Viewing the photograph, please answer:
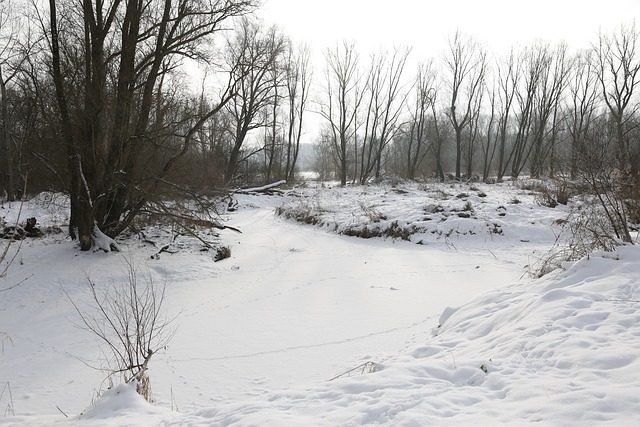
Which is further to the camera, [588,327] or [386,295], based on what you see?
[386,295]

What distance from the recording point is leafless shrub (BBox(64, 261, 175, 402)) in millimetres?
3756

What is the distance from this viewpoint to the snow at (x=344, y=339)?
107 inches

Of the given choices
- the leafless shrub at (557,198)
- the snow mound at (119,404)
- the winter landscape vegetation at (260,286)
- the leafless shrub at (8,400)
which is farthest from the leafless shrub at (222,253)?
the leafless shrub at (557,198)

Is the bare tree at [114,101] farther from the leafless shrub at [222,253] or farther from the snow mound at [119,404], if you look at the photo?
the snow mound at [119,404]

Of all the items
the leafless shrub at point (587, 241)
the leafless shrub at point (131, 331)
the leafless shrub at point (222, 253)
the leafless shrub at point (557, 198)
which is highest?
the leafless shrub at point (557, 198)

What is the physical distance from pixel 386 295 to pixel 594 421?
4799mm

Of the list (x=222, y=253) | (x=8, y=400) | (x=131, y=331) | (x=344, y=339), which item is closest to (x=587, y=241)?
(x=344, y=339)

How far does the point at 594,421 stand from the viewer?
2.18m

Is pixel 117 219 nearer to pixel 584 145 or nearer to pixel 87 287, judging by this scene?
pixel 87 287

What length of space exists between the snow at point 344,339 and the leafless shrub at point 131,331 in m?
0.19

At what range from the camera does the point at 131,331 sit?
553 cm

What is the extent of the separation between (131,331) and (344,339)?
9.82 ft

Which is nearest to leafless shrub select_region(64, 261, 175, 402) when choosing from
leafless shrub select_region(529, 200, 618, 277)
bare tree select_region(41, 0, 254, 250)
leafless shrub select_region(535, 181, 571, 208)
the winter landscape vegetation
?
the winter landscape vegetation

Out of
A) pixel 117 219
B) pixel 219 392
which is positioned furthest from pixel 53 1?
pixel 219 392
